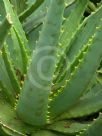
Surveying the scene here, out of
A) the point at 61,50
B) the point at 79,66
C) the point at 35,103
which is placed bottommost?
the point at 35,103

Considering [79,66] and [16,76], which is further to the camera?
[16,76]

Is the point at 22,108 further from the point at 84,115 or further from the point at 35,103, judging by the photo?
the point at 84,115

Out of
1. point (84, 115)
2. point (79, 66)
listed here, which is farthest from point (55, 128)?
point (79, 66)


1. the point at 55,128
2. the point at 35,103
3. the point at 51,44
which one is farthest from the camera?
the point at 55,128

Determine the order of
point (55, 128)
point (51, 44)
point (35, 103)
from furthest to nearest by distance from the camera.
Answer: point (55, 128) < point (35, 103) < point (51, 44)

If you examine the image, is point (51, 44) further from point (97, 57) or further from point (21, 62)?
point (21, 62)

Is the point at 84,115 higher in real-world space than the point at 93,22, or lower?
lower
